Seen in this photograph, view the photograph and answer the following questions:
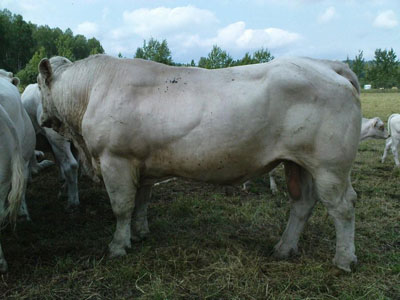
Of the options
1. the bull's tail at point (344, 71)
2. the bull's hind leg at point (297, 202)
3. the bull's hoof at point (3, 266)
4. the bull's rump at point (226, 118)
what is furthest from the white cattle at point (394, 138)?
the bull's hoof at point (3, 266)

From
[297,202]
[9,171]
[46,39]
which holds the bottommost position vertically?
[297,202]

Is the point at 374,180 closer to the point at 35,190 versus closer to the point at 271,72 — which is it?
the point at 271,72

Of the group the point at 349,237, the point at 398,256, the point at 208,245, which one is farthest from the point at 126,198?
the point at 398,256

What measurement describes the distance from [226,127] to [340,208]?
124 cm

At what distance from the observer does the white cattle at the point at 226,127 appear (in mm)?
3053

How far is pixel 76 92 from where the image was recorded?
12.1ft

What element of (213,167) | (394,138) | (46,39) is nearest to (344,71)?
(213,167)

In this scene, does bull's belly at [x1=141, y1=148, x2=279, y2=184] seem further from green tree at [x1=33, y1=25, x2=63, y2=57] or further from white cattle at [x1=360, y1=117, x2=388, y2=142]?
green tree at [x1=33, y1=25, x2=63, y2=57]

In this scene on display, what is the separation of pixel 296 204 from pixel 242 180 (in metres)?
0.69

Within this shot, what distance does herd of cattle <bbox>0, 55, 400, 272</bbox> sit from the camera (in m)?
3.05

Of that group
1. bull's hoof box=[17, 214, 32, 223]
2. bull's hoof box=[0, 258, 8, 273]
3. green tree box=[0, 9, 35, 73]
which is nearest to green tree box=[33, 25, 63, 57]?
green tree box=[0, 9, 35, 73]

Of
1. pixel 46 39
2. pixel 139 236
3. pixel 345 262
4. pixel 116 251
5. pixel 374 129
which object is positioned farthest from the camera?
pixel 46 39

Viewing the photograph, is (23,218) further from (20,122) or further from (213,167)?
(213,167)

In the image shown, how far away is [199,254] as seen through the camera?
3.68 m
